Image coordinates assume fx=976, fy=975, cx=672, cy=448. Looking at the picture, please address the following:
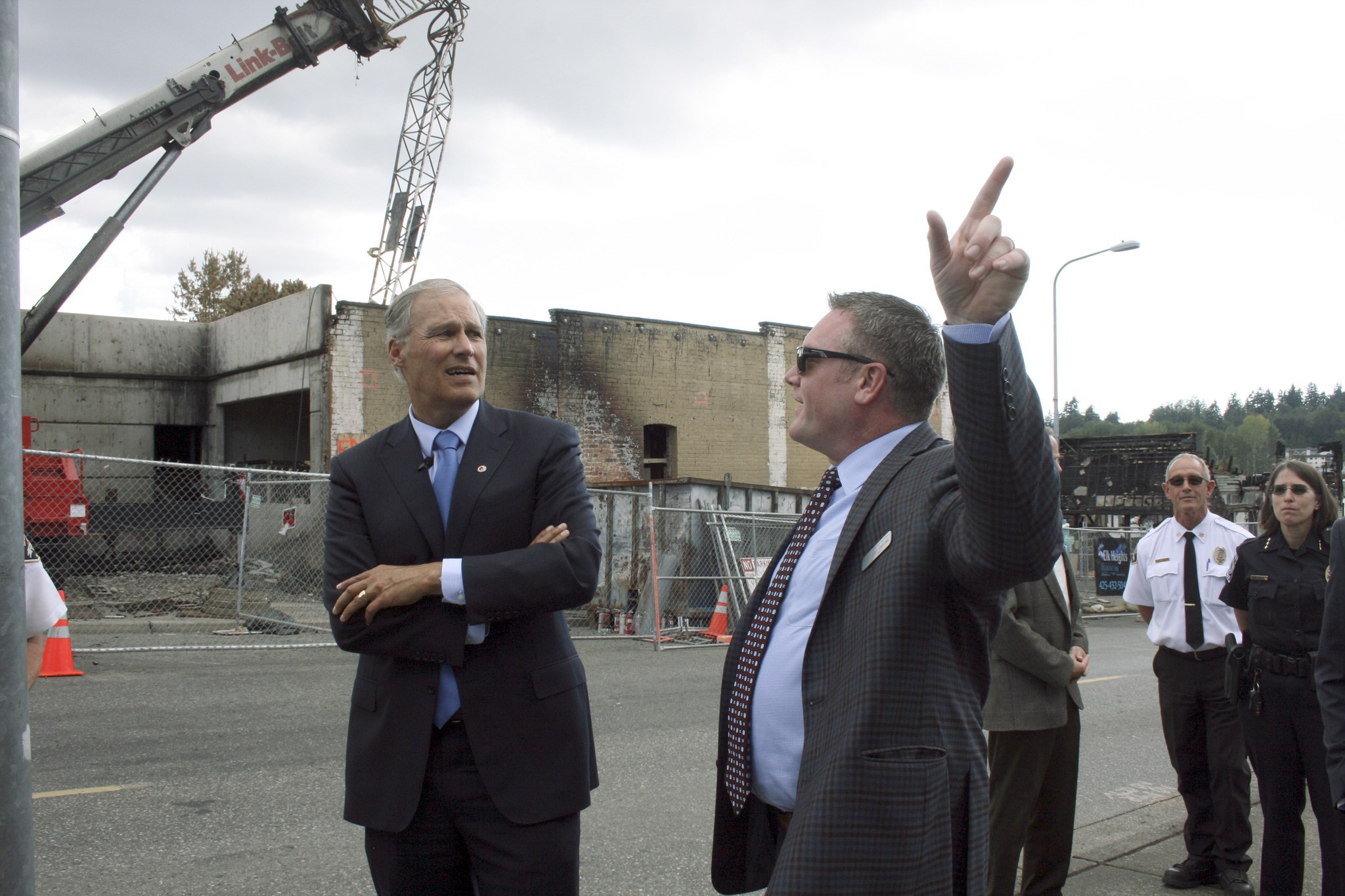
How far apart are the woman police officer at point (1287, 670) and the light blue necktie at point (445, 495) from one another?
3.70 metres

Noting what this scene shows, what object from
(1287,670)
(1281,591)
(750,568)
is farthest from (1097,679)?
(1287,670)

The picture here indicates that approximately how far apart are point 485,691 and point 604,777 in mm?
4405

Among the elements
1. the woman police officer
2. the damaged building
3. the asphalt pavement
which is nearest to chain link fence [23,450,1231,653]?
the asphalt pavement

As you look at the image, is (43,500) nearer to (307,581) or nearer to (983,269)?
(307,581)

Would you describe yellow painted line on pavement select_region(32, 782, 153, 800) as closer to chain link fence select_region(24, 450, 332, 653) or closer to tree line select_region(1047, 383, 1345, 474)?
chain link fence select_region(24, 450, 332, 653)

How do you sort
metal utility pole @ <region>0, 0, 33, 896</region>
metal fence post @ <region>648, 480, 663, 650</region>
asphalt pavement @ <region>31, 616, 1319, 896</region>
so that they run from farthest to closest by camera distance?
metal fence post @ <region>648, 480, 663, 650</region> → asphalt pavement @ <region>31, 616, 1319, 896</region> → metal utility pole @ <region>0, 0, 33, 896</region>

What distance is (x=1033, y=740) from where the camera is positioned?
425 cm

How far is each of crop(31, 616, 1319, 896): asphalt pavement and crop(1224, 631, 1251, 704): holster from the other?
1009 millimetres

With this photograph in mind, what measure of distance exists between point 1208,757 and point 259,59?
24.9 meters

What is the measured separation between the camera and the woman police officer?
4262mm

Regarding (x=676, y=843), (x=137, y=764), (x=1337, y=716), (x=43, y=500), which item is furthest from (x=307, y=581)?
(x=1337, y=716)

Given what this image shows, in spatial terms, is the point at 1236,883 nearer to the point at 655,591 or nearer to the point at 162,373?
the point at 655,591

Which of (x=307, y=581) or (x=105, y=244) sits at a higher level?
(x=105, y=244)

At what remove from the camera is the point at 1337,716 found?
3.43m
